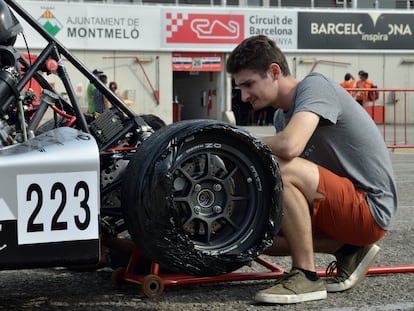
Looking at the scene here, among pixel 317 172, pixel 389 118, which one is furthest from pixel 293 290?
pixel 389 118

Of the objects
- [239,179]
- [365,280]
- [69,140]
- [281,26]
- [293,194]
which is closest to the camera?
[69,140]

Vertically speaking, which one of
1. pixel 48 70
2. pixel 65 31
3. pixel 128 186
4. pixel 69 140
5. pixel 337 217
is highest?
pixel 65 31

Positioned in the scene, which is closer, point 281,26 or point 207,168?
point 207,168

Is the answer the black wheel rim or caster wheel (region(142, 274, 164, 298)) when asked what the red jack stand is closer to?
caster wheel (region(142, 274, 164, 298))

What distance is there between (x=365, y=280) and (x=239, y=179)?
1265 millimetres

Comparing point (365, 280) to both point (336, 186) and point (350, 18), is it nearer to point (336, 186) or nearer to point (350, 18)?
point (336, 186)

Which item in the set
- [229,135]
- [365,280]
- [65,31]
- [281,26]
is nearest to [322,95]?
[229,135]

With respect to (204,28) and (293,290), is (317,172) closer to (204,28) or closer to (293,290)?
(293,290)

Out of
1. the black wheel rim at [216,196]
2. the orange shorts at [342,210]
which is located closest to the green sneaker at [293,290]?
the orange shorts at [342,210]

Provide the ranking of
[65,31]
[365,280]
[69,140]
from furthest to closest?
[65,31]
[365,280]
[69,140]

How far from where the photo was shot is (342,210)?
371 cm

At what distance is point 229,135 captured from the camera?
3.22m

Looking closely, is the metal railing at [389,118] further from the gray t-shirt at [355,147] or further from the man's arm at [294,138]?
the man's arm at [294,138]

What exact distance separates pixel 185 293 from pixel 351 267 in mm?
905
